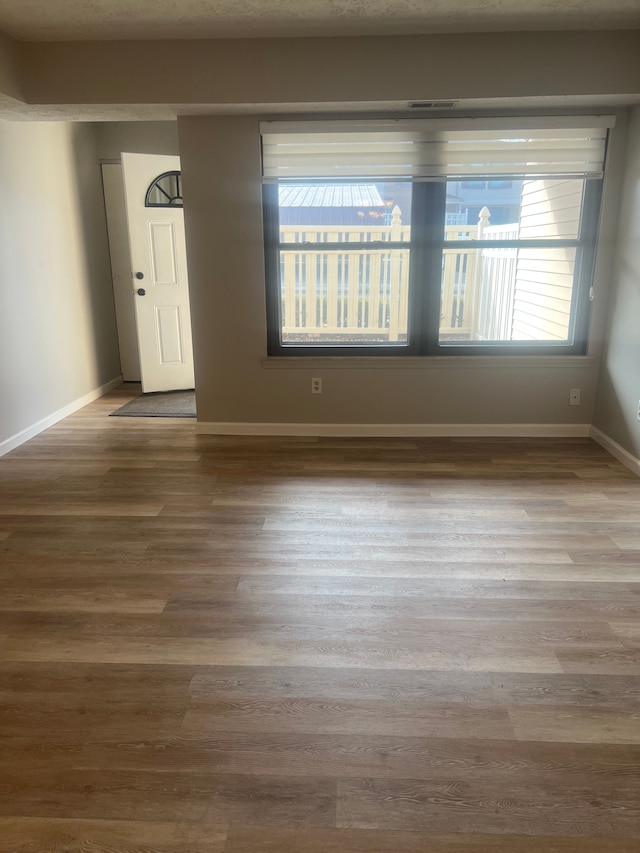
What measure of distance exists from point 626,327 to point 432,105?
183cm

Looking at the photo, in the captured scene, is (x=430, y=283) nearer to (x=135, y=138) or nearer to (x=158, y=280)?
(x=158, y=280)

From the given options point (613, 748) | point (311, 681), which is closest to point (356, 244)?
point (311, 681)

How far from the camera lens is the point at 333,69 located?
325cm

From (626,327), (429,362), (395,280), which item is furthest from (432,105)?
(626,327)

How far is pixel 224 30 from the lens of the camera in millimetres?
3104

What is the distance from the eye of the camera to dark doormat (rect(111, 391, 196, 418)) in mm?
4727

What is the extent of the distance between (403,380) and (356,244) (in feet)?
3.27

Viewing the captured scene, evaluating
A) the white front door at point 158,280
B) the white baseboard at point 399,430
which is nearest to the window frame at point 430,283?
the white baseboard at point 399,430

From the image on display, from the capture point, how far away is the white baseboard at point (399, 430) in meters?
4.12

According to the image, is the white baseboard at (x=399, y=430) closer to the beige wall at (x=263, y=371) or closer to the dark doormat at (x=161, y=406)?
the beige wall at (x=263, y=371)

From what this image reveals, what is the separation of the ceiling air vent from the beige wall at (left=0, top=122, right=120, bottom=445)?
9.07 feet

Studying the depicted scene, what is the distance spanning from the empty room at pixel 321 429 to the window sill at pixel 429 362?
0.02m

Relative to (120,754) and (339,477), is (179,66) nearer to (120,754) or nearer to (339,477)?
(339,477)

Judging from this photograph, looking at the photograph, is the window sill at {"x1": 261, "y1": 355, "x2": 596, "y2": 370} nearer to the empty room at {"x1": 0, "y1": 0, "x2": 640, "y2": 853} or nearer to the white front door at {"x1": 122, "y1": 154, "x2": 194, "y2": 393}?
the empty room at {"x1": 0, "y1": 0, "x2": 640, "y2": 853}
